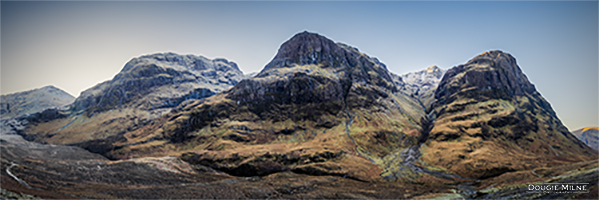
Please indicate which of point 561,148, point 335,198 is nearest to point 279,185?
point 335,198

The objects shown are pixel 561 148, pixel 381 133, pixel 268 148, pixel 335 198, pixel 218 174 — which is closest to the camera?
pixel 335 198

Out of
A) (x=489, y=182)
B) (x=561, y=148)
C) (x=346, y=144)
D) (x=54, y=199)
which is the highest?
(x=561, y=148)

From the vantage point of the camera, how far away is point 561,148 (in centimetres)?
18288

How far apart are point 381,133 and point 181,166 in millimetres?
135923

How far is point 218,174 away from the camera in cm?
13825

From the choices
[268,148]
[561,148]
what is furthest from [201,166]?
[561,148]

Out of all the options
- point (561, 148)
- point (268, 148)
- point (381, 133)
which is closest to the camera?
point (268, 148)

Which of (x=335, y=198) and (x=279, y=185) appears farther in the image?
(x=279, y=185)

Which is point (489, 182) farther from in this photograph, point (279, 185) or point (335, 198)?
point (279, 185)

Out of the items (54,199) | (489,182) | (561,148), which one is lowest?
(54,199)

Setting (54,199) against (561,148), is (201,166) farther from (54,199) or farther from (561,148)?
(561,148)

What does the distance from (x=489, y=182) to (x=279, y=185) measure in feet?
309

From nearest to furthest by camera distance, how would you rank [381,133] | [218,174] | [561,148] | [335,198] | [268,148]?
[335,198]
[218,174]
[268,148]
[561,148]
[381,133]

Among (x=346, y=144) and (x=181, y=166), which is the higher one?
(x=346, y=144)
